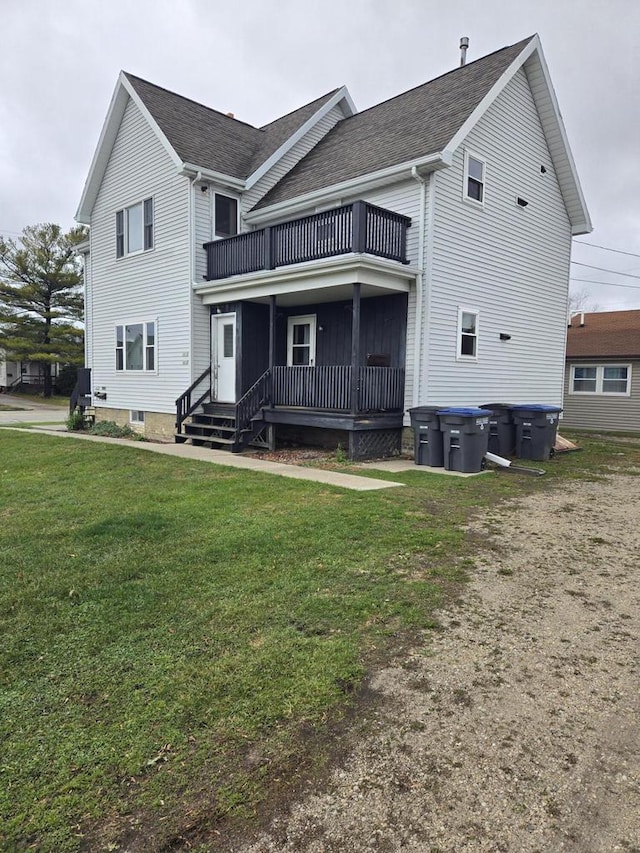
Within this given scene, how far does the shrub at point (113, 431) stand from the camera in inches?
616

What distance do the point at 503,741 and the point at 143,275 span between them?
1561 centimetres

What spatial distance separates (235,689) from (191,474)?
626cm

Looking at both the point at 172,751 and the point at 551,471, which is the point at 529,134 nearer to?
the point at 551,471

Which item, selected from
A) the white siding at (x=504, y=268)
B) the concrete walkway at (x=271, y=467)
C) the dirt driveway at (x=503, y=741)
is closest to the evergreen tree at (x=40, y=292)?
the concrete walkway at (x=271, y=467)

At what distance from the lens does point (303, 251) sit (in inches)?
456

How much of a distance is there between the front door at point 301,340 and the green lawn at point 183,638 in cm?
738

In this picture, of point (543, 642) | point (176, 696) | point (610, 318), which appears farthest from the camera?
point (610, 318)

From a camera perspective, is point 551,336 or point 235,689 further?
point 551,336

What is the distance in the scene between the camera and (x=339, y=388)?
433 inches

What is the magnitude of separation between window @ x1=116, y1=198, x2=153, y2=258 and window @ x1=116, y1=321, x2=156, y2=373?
224cm

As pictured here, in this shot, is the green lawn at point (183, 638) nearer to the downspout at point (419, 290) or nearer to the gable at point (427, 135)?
the downspout at point (419, 290)

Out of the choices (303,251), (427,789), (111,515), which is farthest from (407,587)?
(303,251)

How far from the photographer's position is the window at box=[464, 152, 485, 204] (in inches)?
467

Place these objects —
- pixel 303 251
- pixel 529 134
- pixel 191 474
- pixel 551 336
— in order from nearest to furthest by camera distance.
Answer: pixel 191 474 → pixel 303 251 → pixel 529 134 → pixel 551 336
